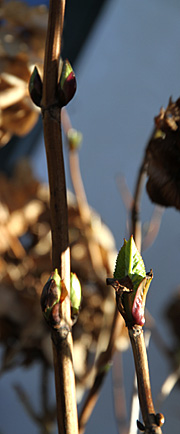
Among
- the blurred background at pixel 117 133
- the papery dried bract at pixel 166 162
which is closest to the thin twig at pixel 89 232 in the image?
the blurred background at pixel 117 133

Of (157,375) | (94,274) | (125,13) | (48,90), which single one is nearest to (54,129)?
(48,90)

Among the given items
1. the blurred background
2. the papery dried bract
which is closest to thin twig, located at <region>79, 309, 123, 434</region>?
the papery dried bract

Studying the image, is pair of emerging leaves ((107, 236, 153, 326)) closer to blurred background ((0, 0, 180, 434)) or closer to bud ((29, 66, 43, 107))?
bud ((29, 66, 43, 107))

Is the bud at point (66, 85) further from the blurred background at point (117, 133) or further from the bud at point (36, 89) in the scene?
the blurred background at point (117, 133)

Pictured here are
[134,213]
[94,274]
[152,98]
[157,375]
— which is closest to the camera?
[134,213]

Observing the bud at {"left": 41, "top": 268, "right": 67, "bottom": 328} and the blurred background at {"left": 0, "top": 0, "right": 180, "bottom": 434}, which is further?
the blurred background at {"left": 0, "top": 0, "right": 180, "bottom": 434}

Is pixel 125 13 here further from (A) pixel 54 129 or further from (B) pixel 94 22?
(A) pixel 54 129
